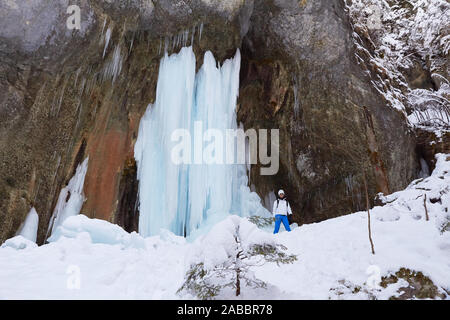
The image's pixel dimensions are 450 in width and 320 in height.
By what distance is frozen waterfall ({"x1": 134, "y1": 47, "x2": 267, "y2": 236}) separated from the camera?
10.6 m

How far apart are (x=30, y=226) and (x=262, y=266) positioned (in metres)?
5.78

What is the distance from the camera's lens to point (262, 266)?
5.84 metres

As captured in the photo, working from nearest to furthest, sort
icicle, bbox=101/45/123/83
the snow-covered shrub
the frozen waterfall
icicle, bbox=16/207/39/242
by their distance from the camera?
the snow-covered shrub, icicle, bbox=16/207/39/242, icicle, bbox=101/45/123/83, the frozen waterfall

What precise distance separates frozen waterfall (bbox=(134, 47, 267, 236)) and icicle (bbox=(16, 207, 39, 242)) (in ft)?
7.69

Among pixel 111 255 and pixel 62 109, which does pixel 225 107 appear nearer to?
pixel 62 109

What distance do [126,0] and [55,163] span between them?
4166 mm

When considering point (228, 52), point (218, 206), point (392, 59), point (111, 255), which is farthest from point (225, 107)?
point (111, 255)

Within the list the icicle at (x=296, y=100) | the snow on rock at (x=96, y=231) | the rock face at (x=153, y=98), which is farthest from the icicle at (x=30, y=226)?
the icicle at (x=296, y=100)

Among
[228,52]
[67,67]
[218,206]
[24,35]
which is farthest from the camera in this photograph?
[228,52]

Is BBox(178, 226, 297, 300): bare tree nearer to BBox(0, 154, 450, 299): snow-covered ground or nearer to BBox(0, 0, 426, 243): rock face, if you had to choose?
BBox(0, 154, 450, 299): snow-covered ground

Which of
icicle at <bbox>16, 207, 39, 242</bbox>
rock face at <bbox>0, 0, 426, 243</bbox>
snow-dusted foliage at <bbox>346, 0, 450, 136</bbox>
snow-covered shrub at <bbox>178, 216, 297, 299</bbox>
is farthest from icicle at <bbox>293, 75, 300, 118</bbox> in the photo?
snow-covered shrub at <bbox>178, 216, 297, 299</bbox>

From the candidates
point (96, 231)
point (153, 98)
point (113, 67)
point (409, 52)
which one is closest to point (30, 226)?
point (96, 231)

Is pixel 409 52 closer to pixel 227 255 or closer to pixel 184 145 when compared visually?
pixel 184 145
